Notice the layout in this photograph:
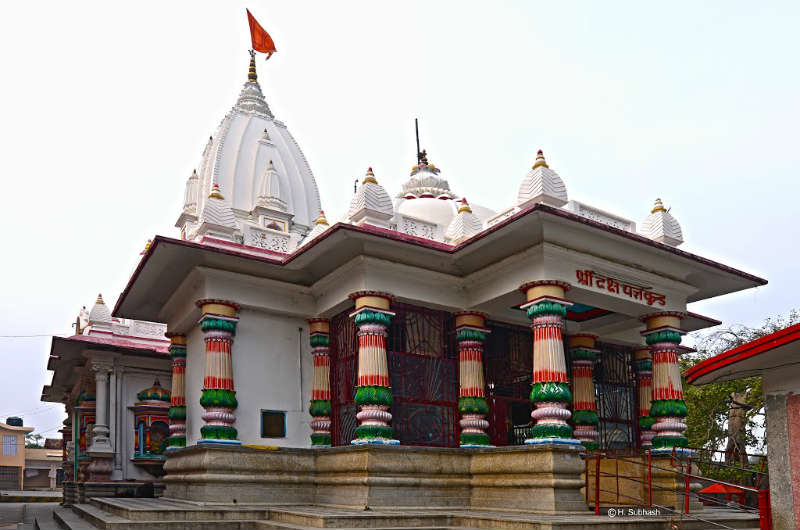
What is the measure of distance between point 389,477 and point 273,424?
116 inches

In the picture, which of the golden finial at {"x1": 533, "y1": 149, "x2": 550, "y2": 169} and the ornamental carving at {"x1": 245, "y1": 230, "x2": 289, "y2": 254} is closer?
the golden finial at {"x1": 533, "y1": 149, "x2": 550, "y2": 169}

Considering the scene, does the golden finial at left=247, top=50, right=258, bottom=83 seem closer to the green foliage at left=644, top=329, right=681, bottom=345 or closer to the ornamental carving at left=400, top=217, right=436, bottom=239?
the ornamental carving at left=400, top=217, right=436, bottom=239

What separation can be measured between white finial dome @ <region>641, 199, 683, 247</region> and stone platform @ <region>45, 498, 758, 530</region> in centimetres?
511

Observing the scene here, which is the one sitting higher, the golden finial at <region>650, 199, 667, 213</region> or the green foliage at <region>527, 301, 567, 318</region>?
the golden finial at <region>650, 199, 667, 213</region>

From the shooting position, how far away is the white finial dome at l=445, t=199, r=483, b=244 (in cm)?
1497

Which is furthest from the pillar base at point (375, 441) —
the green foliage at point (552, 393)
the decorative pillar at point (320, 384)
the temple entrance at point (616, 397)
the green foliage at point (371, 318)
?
the temple entrance at point (616, 397)

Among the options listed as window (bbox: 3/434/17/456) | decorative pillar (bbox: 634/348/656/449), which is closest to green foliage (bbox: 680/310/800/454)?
decorative pillar (bbox: 634/348/656/449)

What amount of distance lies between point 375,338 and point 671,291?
19.7 ft

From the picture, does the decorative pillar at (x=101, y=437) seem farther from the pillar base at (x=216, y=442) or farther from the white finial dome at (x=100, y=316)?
the pillar base at (x=216, y=442)

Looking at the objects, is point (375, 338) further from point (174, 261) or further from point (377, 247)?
point (174, 261)

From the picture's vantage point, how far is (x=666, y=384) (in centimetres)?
1481

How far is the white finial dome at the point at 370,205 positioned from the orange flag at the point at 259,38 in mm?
14086

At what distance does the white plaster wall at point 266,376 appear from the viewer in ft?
49.0

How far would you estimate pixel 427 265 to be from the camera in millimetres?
14984
